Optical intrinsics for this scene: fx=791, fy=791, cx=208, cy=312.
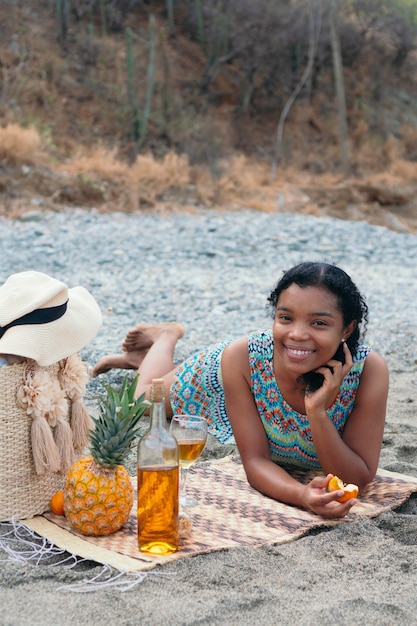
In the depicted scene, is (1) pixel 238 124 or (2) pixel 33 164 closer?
(2) pixel 33 164

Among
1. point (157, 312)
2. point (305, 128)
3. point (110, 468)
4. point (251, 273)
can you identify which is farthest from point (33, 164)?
point (110, 468)

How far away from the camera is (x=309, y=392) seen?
3420mm

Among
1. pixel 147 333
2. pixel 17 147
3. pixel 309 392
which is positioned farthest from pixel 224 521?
pixel 17 147

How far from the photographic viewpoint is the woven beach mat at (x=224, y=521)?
2902 mm

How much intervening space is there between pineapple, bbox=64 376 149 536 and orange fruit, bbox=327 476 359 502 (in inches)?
31.7

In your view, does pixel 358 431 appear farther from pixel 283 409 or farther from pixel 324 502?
pixel 324 502

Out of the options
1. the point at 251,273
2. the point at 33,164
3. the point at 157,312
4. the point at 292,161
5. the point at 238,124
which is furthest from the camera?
the point at 238,124

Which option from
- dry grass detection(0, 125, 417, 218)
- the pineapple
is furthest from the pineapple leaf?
dry grass detection(0, 125, 417, 218)

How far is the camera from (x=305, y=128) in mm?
23250

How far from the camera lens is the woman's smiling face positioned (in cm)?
329

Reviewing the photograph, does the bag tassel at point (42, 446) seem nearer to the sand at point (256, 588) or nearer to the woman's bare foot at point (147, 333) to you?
the sand at point (256, 588)

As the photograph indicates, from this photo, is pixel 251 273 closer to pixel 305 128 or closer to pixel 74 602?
pixel 74 602

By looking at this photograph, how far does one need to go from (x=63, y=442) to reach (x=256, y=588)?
3.46 feet

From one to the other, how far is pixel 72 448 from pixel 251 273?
755 cm
